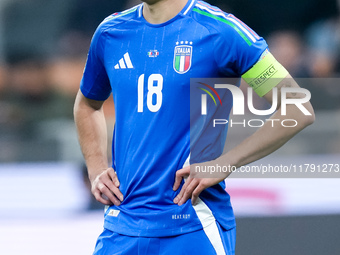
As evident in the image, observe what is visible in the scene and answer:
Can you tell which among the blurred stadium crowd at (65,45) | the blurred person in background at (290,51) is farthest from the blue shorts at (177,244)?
the blurred person in background at (290,51)

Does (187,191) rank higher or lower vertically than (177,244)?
higher

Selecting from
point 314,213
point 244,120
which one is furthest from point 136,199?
point 244,120

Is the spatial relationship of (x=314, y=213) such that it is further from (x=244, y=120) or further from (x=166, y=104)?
(x=166, y=104)

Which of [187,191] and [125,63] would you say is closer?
[187,191]

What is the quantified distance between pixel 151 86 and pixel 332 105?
3.63 meters

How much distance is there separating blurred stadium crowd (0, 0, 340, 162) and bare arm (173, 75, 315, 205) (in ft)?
13.2

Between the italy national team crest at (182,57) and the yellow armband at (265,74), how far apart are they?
189 mm

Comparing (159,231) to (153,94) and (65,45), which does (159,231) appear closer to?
(153,94)

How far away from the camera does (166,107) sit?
2152 mm

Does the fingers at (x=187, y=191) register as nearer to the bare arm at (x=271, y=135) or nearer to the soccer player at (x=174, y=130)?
the soccer player at (x=174, y=130)

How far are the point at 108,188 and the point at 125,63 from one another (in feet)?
1.45

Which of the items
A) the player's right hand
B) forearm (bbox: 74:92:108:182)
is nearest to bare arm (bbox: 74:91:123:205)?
forearm (bbox: 74:92:108:182)

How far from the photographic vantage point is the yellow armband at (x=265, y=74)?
214cm

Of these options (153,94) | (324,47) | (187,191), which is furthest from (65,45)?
(187,191)
